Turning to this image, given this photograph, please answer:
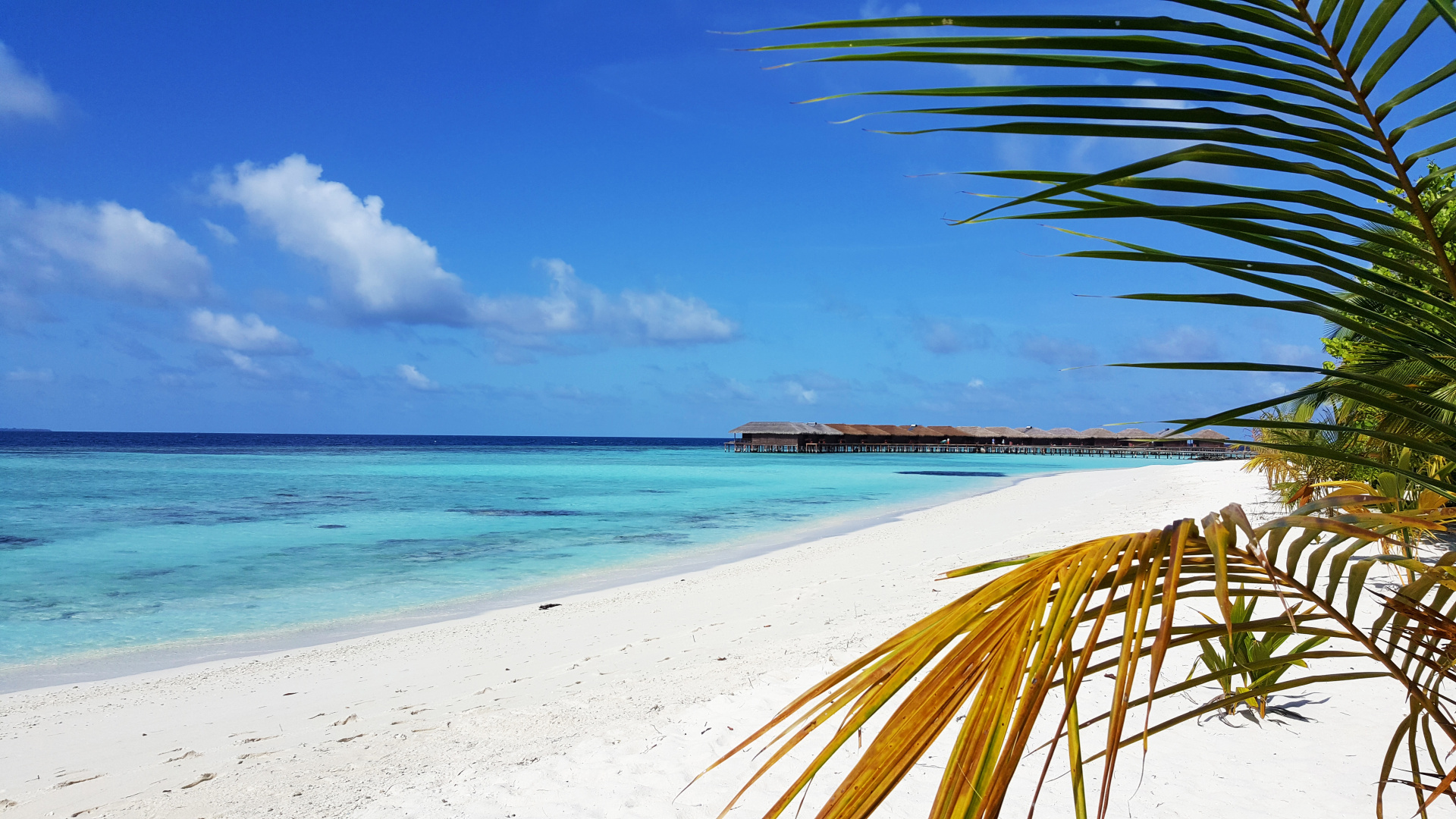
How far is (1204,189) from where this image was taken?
0.77m

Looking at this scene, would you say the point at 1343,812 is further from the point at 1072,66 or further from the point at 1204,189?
the point at 1072,66

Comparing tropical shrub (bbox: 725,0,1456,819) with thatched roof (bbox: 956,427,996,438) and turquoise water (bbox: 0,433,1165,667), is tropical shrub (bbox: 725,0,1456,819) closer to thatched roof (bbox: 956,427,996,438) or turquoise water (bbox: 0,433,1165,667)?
turquoise water (bbox: 0,433,1165,667)

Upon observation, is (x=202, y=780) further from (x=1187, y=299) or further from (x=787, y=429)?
(x=787, y=429)

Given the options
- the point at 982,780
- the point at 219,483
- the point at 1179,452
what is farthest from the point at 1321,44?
the point at 1179,452

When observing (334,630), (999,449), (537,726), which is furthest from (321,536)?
(999,449)

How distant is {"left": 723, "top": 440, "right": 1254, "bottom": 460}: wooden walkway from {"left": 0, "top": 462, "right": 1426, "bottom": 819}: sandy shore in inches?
2303

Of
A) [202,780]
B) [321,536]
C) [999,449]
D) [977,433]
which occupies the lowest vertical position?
[321,536]

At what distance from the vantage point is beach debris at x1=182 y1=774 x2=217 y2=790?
3.77 m

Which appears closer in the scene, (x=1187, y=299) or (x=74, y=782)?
(x=1187, y=299)

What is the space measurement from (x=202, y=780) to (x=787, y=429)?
61560 millimetres

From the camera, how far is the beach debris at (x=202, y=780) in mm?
3770

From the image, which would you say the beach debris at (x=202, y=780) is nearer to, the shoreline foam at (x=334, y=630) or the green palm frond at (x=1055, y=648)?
the shoreline foam at (x=334, y=630)

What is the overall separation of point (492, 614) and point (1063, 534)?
782 centimetres

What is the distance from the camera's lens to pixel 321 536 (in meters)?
15.4
